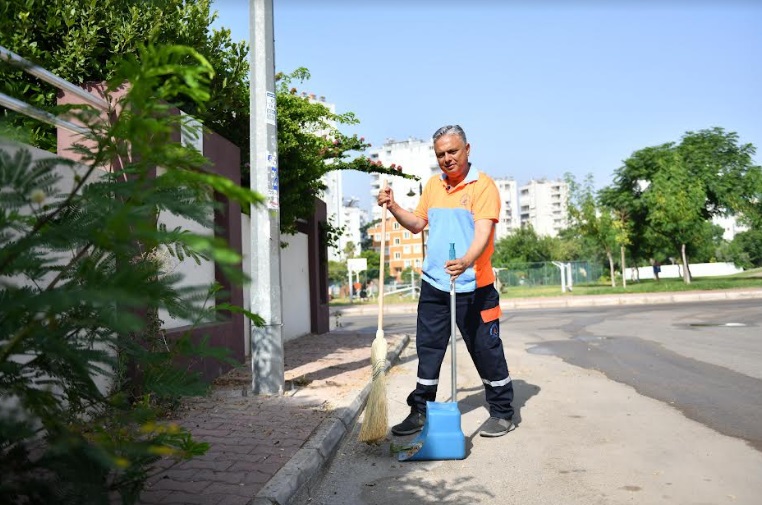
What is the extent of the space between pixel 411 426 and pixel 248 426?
113 cm

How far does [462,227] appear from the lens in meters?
4.59

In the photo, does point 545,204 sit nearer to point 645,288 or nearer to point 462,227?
point 645,288

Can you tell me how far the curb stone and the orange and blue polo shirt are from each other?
1.22 metres

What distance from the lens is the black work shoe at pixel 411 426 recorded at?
4504mm

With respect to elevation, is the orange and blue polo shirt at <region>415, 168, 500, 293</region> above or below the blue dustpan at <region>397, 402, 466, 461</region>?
above

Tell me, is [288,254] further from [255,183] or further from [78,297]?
[78,297]

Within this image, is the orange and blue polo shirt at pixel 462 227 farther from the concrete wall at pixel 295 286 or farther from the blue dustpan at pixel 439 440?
the concrete wall at pixel 295 286

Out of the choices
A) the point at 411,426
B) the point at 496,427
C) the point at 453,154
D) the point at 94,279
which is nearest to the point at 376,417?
the point at 411,426

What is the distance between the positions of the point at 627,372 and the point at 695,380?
82cm

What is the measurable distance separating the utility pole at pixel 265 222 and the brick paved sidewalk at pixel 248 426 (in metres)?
0.30

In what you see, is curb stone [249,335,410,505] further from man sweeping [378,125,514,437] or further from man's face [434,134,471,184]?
man's face [434,134,471,184]

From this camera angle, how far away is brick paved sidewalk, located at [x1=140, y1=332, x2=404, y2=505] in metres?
3.05

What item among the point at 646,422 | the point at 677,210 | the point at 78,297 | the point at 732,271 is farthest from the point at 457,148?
the point at 732,271

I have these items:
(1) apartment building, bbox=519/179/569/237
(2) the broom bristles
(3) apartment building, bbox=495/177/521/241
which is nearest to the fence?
(2) the broom bristles
